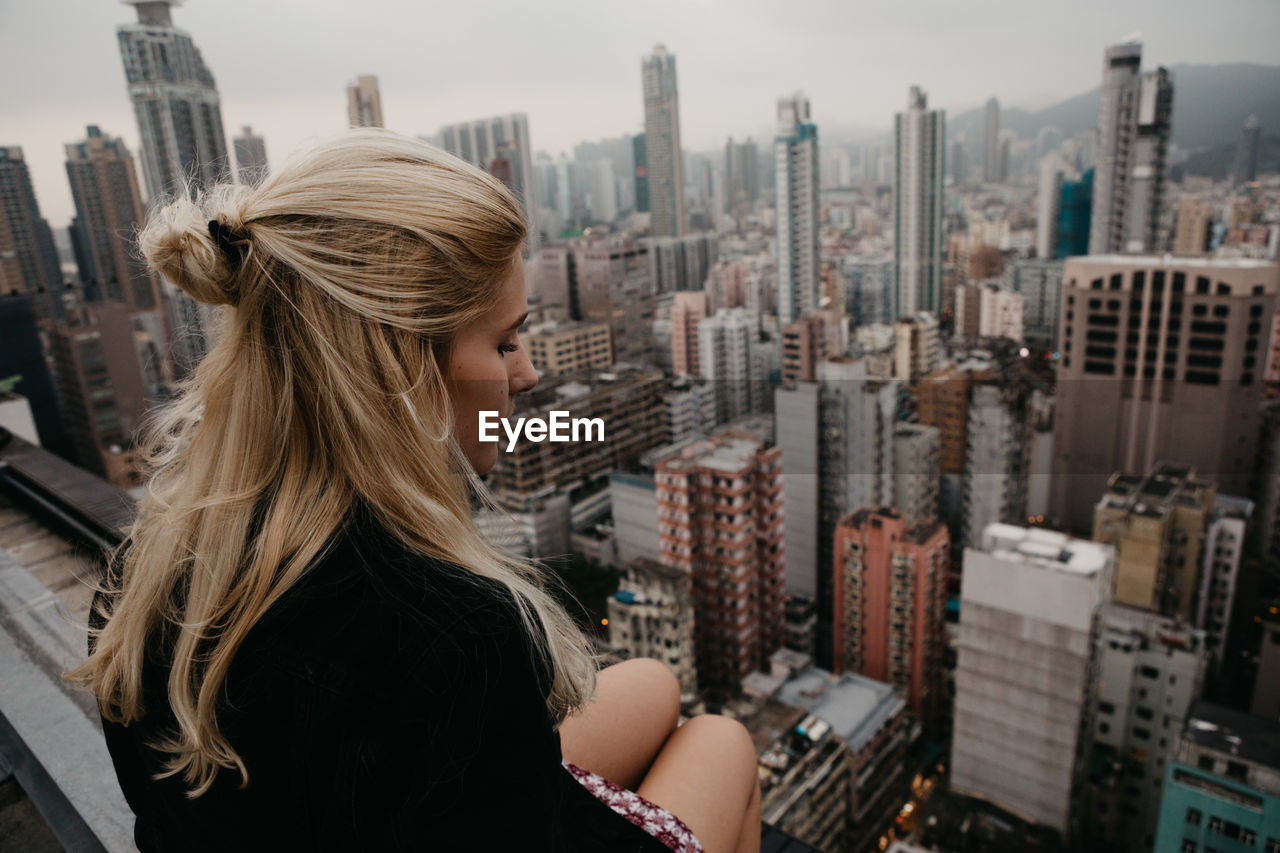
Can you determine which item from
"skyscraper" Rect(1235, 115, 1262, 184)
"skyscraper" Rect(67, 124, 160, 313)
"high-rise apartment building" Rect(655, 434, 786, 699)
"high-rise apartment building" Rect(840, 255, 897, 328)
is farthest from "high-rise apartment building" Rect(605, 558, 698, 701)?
"high-rise apartment building" Rect(840, 255, 897, 328)

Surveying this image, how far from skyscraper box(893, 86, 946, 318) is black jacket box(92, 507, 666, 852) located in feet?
60.4

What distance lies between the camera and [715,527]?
508 centimetres

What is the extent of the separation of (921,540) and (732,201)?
2028cm

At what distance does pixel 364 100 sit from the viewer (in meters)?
14.8

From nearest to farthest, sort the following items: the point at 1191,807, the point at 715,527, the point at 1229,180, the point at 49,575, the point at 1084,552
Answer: the point at 49,575 → the point at 1191,807 → the point at 1084,552 → the point at 715,527 → the point at 1229,180

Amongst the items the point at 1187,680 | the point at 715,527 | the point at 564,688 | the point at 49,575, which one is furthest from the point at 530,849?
the point at 1187,680

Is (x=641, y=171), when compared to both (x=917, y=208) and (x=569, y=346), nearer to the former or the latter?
(x=917, y=208)

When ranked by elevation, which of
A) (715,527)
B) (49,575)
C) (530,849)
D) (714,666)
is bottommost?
(714,666)

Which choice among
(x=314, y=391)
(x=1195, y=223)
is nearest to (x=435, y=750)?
(x=314, y=391)

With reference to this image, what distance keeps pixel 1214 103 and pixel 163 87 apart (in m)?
14.3

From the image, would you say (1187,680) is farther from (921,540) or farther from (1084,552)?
(921,540)

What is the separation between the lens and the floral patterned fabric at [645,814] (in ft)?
1.50

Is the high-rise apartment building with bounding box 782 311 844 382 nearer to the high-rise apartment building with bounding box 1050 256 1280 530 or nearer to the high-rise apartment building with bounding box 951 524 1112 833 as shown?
the high-rise apartment building with bounding box 1050 256 1280 530

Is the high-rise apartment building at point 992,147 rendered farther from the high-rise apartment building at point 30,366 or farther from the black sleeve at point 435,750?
the black sleeve at point 435,750
